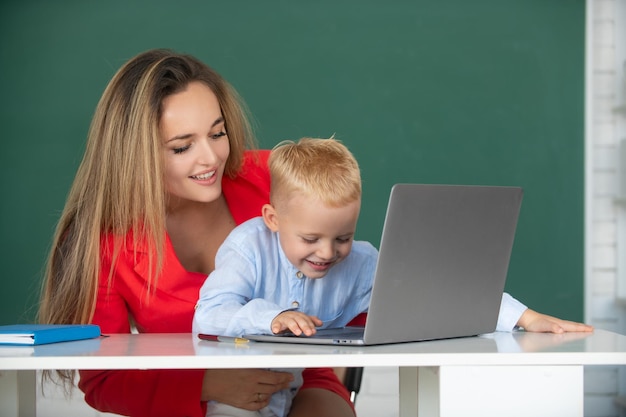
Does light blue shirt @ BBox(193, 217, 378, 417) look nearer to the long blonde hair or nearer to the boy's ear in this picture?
the boy's ear

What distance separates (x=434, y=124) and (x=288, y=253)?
243 cm

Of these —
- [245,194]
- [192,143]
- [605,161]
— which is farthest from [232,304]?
[605,161]

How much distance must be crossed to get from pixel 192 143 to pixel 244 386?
678mm

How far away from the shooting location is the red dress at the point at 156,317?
6.11 ft

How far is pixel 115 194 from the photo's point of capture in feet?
6.89

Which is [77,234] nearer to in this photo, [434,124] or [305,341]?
[305,341]

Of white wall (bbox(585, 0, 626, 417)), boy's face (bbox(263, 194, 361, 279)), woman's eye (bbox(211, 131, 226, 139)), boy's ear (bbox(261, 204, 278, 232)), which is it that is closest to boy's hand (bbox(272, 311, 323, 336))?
boy's face (bbox(263, 194, 361, 279))

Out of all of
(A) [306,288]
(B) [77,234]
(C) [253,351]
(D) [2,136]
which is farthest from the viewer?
(D) [2,136]

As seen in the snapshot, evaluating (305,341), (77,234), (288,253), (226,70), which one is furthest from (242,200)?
(226,70)

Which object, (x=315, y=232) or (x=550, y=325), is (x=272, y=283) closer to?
(x=315, y=232)

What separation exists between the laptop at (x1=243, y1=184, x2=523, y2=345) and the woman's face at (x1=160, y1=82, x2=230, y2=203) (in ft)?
2.13

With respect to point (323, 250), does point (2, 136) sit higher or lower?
higher

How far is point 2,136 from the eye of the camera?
396cm

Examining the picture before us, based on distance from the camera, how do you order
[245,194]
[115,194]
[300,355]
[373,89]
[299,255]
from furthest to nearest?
[373,89] < [245,194] < [115,194] < [299,255] < [300,355]
